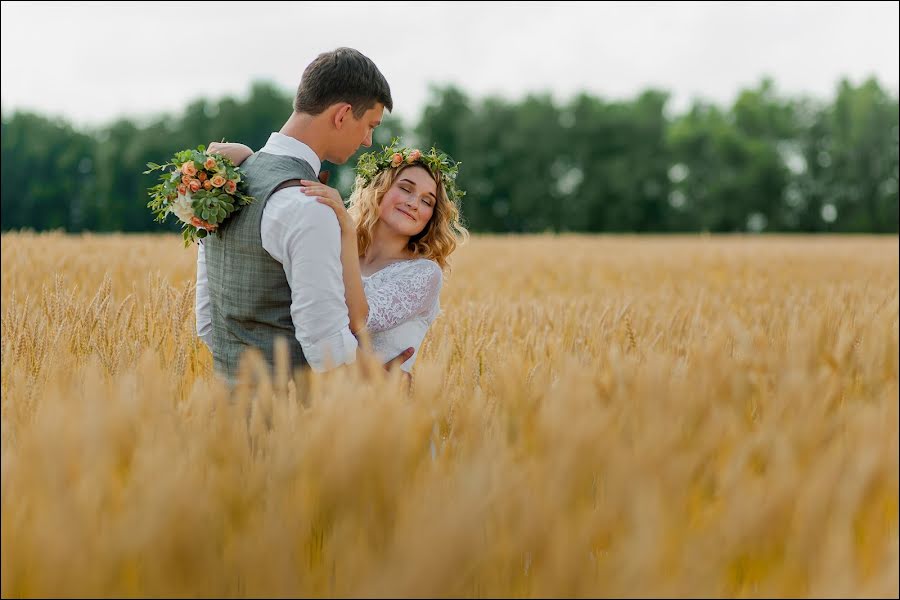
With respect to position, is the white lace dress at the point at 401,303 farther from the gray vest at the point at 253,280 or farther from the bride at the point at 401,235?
the gray vest at the point at 253,280

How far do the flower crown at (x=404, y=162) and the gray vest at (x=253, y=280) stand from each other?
0.79m

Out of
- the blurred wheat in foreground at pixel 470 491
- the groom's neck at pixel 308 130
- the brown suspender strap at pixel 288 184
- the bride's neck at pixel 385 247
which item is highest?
the groom's neck at pixel 308 130

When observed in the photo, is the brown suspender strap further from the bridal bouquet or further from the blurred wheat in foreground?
the blurred wheat in foreground

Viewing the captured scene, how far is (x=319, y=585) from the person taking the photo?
1.14 metres

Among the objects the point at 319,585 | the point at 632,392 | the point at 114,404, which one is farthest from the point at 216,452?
the point at 632,392

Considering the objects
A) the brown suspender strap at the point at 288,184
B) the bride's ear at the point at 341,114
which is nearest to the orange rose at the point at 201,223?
the brown suspender strap at the point at 288,184

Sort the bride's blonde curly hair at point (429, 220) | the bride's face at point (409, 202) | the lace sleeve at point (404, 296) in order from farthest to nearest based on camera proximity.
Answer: the bride's blonde curly hair at point (429, 220)
the bride's face at point (409, 202)
the lace sleeve at point (404, 296)

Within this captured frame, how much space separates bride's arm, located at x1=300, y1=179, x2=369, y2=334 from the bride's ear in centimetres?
25

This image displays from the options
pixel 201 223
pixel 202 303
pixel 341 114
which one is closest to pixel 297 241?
pixel 201 223

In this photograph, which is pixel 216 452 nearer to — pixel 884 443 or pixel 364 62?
pixel 884 443

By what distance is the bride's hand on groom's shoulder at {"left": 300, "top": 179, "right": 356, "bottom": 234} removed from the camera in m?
2.18

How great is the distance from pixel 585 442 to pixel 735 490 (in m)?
0.22

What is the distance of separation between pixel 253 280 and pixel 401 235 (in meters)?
0.91

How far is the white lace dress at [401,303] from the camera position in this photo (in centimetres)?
275
